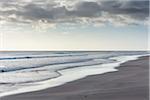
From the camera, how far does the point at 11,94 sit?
10875mm

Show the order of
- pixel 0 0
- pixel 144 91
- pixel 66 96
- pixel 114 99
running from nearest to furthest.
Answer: pixel 114 99
pixel 66 96
pixel 144 91
pixel 0 0

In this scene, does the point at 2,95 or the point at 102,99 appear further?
the point at 2,95

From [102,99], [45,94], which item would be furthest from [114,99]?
[45,94]

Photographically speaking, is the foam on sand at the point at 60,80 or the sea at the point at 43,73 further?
the sea at the point at 43,73

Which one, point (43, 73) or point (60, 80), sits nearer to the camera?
point (60, 80)

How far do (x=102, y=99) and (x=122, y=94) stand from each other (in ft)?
3.69

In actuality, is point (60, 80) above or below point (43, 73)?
above

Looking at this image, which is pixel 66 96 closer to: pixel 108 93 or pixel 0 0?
pixel 108 93

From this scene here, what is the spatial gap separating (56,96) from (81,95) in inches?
33.6

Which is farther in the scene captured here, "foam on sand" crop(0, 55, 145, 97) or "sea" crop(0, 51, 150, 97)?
"sea" crop(0, 51, 150, 97)

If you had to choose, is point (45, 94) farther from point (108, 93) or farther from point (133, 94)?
point (133, 94)

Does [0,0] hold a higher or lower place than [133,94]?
higher

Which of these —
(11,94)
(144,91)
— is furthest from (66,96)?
(144,91)

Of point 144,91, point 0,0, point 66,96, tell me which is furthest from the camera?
point 0,0
